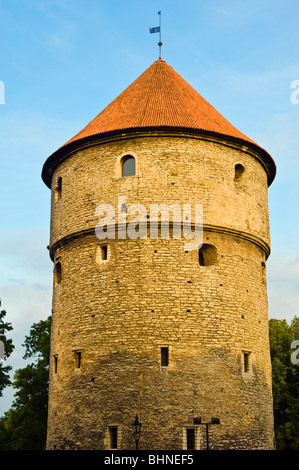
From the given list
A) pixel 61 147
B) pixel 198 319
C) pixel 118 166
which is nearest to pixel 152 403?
pixel 198 319

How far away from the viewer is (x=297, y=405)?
2791 centimetres

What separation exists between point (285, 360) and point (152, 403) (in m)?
14.2

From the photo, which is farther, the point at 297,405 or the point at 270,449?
the point at 297,405

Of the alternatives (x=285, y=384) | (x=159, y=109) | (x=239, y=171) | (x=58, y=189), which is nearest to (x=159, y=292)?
(x=239, y=171)

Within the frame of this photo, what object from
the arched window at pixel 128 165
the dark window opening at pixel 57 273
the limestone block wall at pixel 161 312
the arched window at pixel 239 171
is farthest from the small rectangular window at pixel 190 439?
the arched window at pixel 239 171

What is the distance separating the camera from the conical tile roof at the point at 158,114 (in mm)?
19844

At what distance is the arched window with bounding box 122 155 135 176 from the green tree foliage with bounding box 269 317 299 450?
45.7 feet

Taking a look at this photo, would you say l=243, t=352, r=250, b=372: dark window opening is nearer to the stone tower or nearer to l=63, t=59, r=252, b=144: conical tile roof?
the stone tower

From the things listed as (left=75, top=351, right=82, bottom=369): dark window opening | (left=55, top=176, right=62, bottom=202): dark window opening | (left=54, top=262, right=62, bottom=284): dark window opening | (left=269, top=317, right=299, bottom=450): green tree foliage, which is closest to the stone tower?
(left=75, top=351, right=82, bottom=369): dark window opening

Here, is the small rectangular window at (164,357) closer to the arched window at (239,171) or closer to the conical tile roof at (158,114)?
the arched window at (239,171)

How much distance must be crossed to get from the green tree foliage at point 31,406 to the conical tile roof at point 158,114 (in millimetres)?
9966

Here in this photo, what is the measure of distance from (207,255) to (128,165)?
3.59 metres
